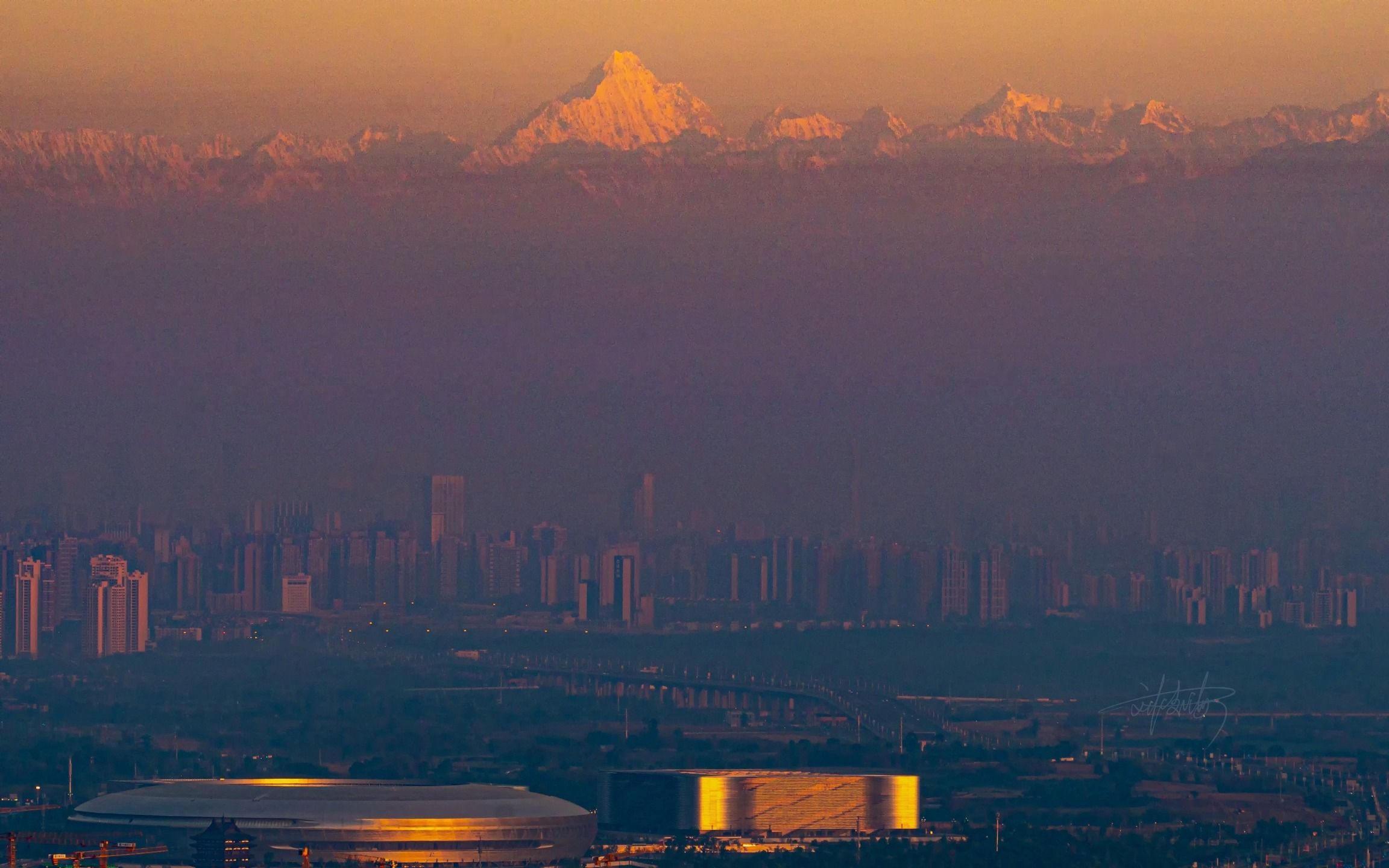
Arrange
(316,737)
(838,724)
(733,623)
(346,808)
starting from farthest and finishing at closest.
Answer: (733,623)
(838,724)
(316,737)
(346,808)

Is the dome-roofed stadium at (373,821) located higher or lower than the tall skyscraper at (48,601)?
lower

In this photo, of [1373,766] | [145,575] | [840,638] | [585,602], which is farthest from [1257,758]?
[145,575]

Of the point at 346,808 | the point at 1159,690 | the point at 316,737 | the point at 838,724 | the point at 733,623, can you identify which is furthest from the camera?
the point at 733,623

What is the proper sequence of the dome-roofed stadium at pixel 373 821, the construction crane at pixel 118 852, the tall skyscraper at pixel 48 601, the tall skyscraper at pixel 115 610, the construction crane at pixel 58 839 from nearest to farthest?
the construction crane at pixel 118 852 → the dome-roofed stadium at pixel 373 821 → the construction crane at pixel 58 839 → the tall skyscraper at pixel 115 610 → the tall skyscraper at pixel 48 601

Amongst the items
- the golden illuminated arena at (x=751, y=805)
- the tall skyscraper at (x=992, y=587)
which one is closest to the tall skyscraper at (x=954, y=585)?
the tall skyscraper at (x=992, y=587)

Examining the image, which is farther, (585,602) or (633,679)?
(585,602)

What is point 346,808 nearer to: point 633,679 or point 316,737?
point 316,737

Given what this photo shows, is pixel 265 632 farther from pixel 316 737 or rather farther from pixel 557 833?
pixel 557 833

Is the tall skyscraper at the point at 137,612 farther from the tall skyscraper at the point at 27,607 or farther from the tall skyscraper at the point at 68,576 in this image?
the tall skyscraper at the point at 27,607
